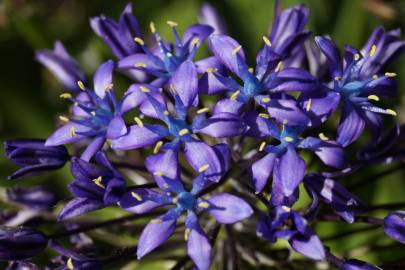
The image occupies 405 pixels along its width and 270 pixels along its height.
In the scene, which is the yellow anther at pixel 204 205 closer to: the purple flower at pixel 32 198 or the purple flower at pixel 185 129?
the purple flower at pixel 185 129

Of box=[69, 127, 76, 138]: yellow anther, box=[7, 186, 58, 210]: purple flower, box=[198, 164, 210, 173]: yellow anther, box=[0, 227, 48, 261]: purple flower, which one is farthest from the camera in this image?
box=[7, 186, 58, 210]: purple flower

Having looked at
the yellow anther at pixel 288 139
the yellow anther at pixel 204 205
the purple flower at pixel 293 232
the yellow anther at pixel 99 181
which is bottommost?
the purple flower at pixel 293 232

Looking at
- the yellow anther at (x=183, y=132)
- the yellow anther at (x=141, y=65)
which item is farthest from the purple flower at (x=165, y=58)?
the yellow anther at (x=183, y=132)

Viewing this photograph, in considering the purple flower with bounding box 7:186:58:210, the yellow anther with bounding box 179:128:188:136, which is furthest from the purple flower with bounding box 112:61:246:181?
the purple flower with bounding box 7:186:58:210

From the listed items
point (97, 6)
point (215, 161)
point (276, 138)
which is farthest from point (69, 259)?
point (97, 6)

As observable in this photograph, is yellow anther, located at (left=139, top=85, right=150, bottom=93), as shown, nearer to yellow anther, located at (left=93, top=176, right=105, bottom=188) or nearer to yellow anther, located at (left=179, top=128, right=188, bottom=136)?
yellow anther, located at (left=179, top=128, right=188, bottom=136)

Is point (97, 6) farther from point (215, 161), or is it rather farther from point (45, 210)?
point (215, 161)

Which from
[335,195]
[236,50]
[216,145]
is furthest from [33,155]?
[335,195]
